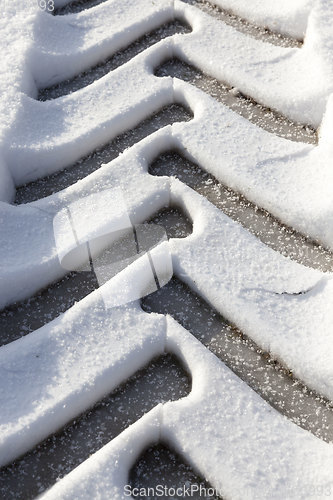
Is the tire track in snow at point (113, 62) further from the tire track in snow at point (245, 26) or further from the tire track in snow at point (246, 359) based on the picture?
the tire track in snow at point (246, 359)

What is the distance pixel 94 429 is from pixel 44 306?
0.84ft

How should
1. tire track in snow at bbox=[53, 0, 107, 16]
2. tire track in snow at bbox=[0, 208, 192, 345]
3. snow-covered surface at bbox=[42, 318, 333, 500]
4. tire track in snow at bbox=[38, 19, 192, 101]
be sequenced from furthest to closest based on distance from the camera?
tire track in snow at bbox=[53, 0, 107, 16] → tire track in snow at bbox=[38, 19, 192, 101] → tire track in snow at bbox=[0, 208, 192, 345] → snow-covered surface at bbox=[42, 318, 333, 500]

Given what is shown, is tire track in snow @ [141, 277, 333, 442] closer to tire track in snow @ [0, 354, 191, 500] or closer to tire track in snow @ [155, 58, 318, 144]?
tire track in snow @ [0, 354, 191, 500]

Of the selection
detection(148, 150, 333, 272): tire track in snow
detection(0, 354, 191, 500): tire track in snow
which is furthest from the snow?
detection(0, 354, 191, 500): tire track in snow

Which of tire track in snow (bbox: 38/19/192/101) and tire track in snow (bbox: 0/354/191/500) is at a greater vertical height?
tire track in snow (bbox: 38/19/192/101)

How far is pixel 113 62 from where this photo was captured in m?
1.61

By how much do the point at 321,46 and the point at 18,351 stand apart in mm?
941

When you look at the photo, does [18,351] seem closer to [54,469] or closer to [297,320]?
[54,469]

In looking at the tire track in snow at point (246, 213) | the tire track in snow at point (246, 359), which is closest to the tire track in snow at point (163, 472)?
the tire track in snow at point (246, 359)

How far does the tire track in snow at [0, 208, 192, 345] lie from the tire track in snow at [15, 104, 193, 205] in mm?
232

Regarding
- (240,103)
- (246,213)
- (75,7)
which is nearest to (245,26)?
(240,103)

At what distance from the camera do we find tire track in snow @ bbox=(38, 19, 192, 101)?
5.11 ft

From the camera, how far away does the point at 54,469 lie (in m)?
1.00

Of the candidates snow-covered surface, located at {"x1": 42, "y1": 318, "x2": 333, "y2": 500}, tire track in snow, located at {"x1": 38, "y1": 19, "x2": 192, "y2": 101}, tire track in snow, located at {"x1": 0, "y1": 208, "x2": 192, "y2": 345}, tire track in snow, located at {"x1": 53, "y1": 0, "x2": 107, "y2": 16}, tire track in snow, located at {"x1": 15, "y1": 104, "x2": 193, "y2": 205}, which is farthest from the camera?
tire track in snow, located at {"x1": 53, "y1": 0, "x2": 107, "y2": 16}
